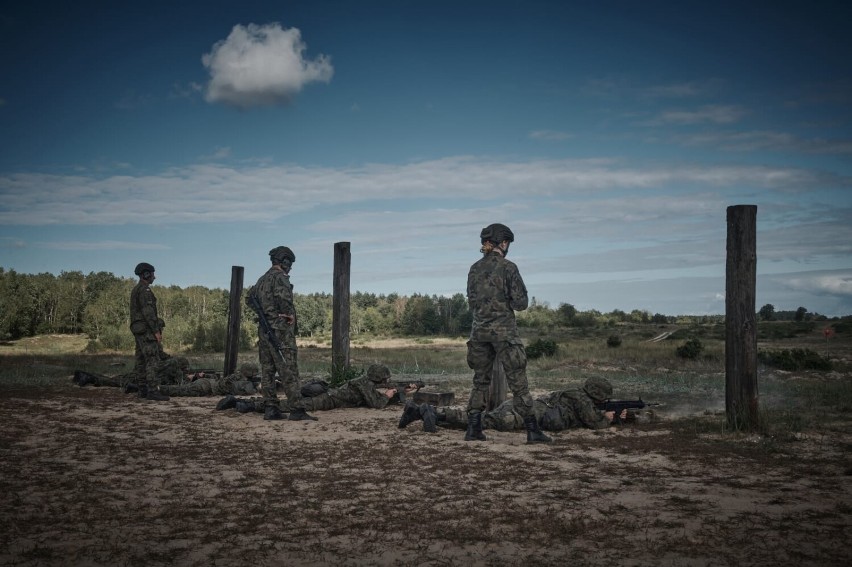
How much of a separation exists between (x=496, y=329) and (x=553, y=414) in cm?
172

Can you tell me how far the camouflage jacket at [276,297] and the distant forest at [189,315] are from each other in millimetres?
27845

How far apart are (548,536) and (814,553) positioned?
1667 mm

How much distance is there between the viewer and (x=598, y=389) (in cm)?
950

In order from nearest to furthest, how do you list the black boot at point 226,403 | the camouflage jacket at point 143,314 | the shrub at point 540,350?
the black boot at point 226,403
the camouflage jacket at point 143,314
the shrub at point 540,350

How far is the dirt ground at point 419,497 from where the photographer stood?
4.12 m

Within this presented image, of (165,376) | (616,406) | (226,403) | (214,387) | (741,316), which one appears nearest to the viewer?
(741,316)

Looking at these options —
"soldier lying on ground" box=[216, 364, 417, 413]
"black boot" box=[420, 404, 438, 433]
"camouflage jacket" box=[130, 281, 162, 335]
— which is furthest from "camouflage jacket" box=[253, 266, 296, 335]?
"camouflage jacket" box=[130, 281, 162, 335]

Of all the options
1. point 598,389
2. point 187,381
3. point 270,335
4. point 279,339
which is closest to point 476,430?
point 598,389

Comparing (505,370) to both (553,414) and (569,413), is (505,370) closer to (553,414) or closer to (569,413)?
(553,414)

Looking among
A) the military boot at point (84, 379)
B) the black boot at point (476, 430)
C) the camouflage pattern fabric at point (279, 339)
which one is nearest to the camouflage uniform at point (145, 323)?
the military boot at point (84, 379)

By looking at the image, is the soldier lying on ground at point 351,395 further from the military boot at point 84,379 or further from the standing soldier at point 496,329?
the military boot at point 84,379

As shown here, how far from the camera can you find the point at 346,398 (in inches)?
474

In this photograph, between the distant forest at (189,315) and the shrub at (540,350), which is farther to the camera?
the distant forest at (189,315)

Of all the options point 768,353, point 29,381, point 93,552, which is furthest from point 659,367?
point 93,552
